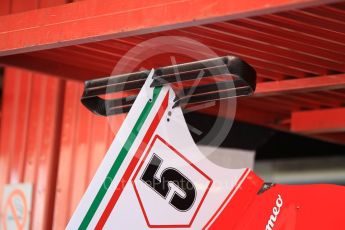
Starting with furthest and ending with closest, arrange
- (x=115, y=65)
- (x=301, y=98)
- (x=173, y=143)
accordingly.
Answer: (x=301, y=98) → (x=115, y=65) → (x=173, y=143)

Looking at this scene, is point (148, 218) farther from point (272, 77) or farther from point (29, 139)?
point (29, 139)

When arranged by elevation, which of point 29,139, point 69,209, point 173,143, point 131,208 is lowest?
point 69,209

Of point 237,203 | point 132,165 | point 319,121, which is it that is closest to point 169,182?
point 132,165

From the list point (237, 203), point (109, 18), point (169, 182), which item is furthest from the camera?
point (109, 18)

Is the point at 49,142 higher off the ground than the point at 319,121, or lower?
lower

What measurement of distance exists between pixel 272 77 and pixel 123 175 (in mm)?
2384

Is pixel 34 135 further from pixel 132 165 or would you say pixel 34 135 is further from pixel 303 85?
pixel 132 165

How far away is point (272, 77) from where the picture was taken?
5895 mm

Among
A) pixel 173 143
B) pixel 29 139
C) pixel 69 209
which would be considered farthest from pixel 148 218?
pixel 29 139

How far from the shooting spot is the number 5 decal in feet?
12.9

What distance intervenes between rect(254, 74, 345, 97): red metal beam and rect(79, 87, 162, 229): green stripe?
1852 mm

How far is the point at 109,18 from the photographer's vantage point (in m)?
4.43

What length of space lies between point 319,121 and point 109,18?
3.08m

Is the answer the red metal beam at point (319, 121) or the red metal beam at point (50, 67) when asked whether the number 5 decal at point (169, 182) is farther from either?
the red metal beam at point (319, 121)
